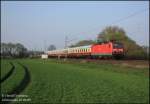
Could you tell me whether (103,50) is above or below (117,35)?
below

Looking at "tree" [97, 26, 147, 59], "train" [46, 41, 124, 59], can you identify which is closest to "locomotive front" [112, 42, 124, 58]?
"train" [46, 41, 124, 59]

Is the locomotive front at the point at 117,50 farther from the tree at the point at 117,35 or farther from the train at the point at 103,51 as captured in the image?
the tree at the point at 117,35

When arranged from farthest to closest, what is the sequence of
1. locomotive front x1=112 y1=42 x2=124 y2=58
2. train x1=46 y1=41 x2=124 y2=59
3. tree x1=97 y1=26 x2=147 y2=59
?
1. tree x1=97 y1=26 x2=147 y2=59
2. train x1=46 y1=41 x2=124 y2=59
3. locomotive front x1=112 y1=42 x2=124 y2=58

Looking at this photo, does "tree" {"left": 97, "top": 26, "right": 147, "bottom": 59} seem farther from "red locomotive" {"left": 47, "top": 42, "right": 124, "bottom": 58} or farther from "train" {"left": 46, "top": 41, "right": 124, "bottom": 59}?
"train" {"left": 46, "top": 41, "right": 124, "bottom": 59}

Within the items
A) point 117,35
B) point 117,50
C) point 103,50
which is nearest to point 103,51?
point 103,50

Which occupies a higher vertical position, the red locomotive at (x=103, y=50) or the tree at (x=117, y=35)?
the tree at (x=117, y=35)

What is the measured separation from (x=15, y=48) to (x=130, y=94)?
→ 153 metres

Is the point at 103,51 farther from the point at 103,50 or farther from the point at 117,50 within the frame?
the point at 117,50

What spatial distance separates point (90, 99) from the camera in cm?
1321

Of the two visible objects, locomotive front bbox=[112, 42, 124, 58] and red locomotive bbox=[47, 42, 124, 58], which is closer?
locomotive front bbox=[112, 42, 124, 58]

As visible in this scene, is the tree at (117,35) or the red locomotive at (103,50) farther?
the tree at (117,35)

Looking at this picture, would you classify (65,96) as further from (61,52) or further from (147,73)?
(61,52)

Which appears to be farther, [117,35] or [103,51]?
[117,35]

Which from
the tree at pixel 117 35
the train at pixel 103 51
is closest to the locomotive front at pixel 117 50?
the train at pixel 103 51
